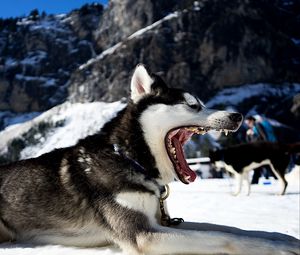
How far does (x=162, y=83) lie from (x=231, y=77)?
122023 millimetres

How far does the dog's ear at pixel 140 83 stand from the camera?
3.96 meters

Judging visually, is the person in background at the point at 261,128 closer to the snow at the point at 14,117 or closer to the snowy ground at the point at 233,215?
the snowy ground at the point at 233,215

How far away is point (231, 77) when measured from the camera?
403ft

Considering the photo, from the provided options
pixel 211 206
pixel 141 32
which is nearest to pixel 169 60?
pixel 141 32

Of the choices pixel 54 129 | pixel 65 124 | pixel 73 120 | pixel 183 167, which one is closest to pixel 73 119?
pixel 73 120

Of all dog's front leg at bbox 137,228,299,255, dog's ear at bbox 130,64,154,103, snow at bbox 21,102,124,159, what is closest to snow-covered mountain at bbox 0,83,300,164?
snow at bbox 21,102,124,159

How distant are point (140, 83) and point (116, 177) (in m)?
1.00

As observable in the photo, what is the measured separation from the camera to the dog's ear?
13.0ft

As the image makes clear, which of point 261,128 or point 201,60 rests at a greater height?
point 201,60

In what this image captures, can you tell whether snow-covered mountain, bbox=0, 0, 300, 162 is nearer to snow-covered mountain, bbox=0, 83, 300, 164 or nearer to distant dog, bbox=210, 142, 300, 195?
snow-covered mountain, bbox=0, 83, 300, 164

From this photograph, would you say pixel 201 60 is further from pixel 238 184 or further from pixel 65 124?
pixel 238 184

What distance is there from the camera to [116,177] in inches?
141

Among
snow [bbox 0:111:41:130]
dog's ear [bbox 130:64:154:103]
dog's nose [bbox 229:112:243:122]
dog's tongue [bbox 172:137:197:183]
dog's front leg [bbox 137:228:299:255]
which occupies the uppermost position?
dog's ear [bbox 130:64:154:103]

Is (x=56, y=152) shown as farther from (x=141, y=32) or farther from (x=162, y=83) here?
(x=141, y=32)
